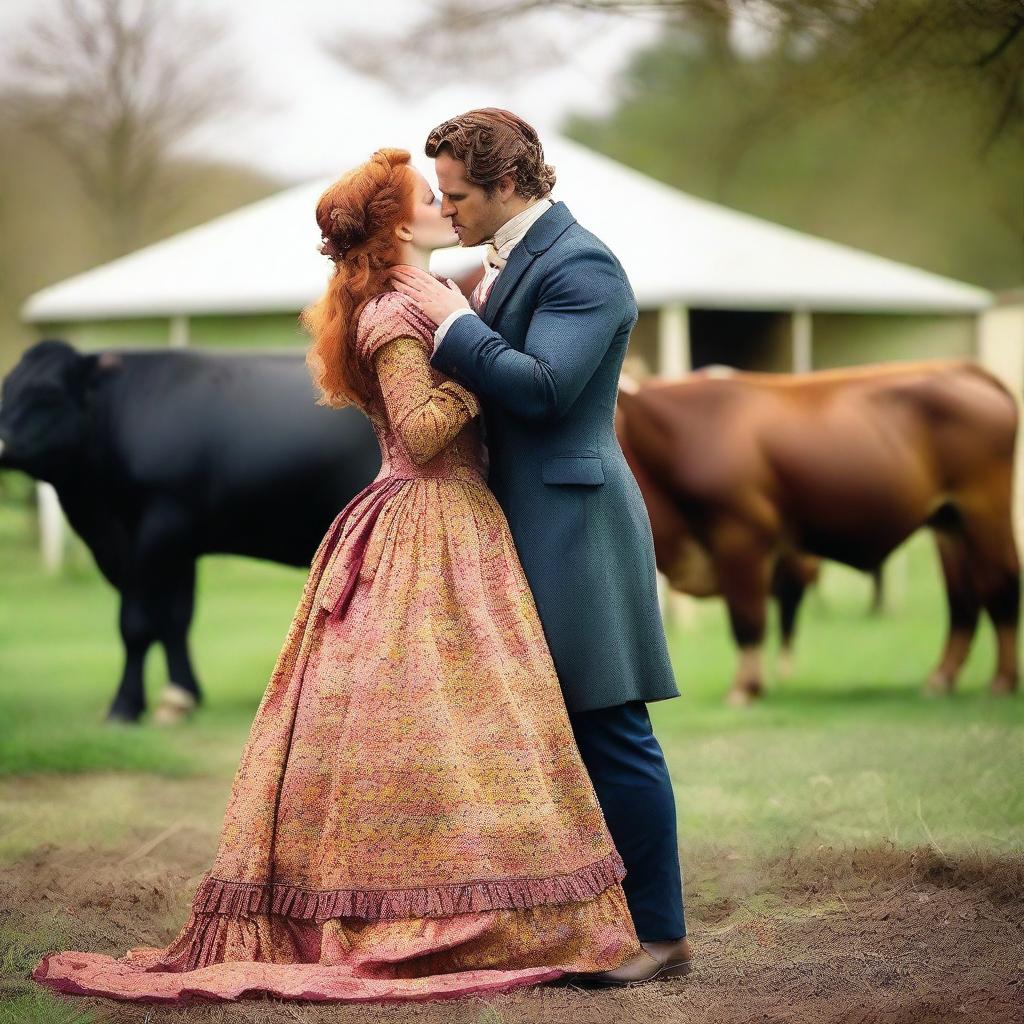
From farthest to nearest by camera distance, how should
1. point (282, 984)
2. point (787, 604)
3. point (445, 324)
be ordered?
point (787, 604), point (445, 324), point (282, 984)

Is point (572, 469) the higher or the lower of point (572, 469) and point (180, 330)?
the lower

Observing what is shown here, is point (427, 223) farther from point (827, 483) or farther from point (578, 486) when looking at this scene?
point (827, 483)

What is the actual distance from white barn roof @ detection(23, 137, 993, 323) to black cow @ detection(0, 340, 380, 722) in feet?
13.7

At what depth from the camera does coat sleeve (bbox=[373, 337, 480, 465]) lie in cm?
353

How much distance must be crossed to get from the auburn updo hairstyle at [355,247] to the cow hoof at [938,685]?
4.97 m

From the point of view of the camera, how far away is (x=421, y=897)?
3.43 meters

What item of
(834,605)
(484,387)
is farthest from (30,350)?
(834,605)

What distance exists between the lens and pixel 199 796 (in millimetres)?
5988

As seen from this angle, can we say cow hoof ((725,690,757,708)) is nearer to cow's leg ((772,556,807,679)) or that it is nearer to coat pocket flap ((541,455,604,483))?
cow's leg ((772,556,807,679))

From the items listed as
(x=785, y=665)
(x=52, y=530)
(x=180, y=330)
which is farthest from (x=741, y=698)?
(x=52, y=530)

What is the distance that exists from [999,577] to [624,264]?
194 inches

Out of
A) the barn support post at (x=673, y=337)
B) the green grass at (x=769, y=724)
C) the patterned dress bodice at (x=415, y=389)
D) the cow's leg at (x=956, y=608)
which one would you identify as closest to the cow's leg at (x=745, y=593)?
the green grass at (x=769, y=724)

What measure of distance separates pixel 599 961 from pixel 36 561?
42.2 feet

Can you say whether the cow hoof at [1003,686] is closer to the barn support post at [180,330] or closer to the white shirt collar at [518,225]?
the white shirt collar at [518,225]
